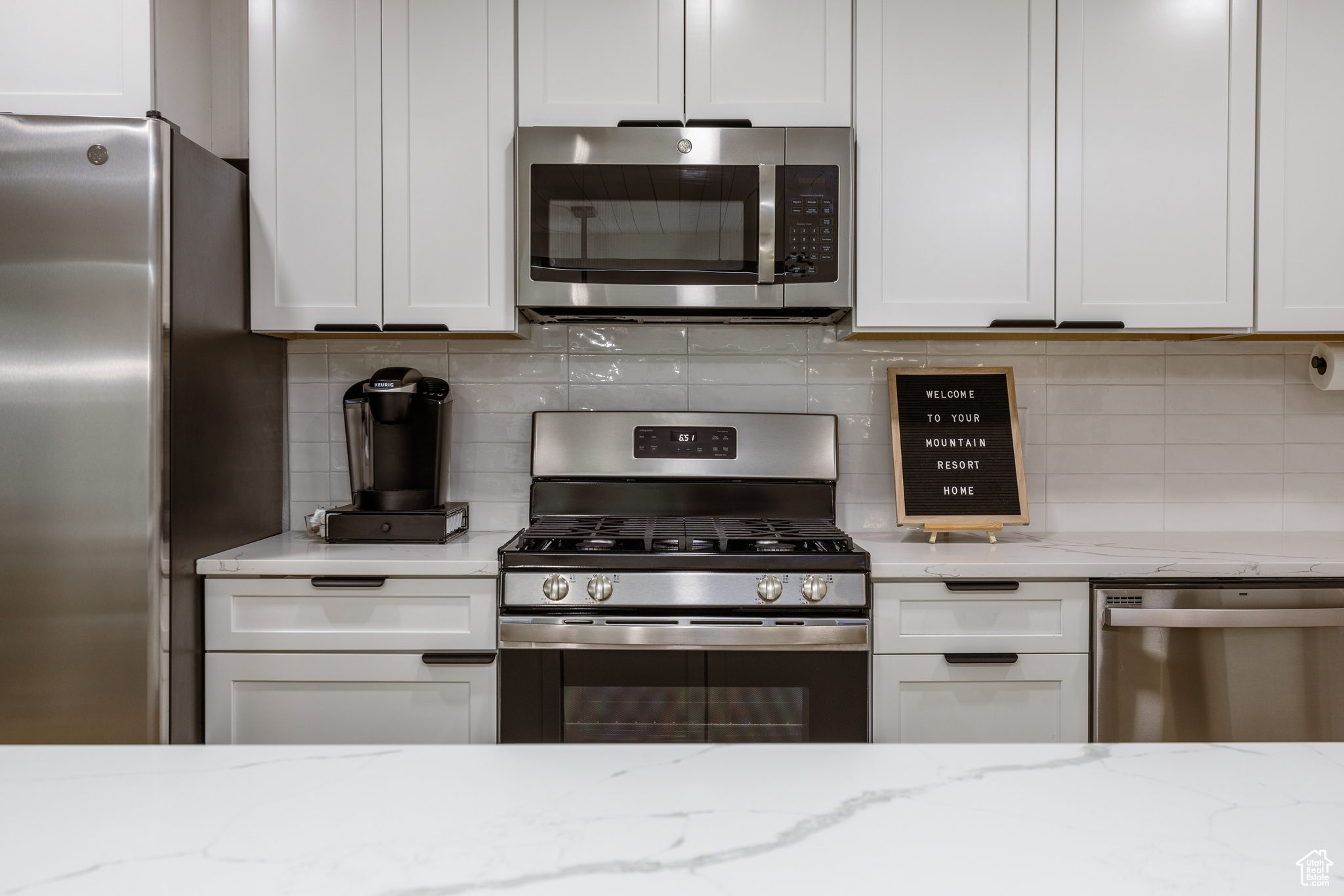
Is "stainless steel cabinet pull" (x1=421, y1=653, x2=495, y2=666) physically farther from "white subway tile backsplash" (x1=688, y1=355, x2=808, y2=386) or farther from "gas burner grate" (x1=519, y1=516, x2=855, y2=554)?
"white subway tile backsplash" (x1=688, y1=355, x2=808, y2=386)

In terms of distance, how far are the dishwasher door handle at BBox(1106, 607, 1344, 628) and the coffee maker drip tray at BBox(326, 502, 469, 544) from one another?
166 cm

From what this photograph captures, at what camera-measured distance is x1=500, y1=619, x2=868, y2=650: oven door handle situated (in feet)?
5.78

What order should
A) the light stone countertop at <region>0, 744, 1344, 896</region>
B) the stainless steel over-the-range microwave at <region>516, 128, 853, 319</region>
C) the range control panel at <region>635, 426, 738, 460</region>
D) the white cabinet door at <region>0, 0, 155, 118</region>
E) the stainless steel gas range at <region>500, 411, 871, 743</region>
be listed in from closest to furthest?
1. the light stone countertop at <region>0, 744, 1344, 896</region>
2. the stainless steel gas range at <region>500, 411, 871, 743</region>
3. the white cabinet door at <region>0, 0, 155, 118</region>
4. the stainless steel over-the-range microwave at <region>516, 128, 853, 319</region>
5. the range control panel at <region>635, 426, 738, 460</region>

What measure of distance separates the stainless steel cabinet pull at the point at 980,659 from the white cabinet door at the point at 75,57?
7.60ft

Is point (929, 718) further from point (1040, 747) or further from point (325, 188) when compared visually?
point (325, 188)

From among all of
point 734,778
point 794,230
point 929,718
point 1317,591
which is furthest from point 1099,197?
point 734,778

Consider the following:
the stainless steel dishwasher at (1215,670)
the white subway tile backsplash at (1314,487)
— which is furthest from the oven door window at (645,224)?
the white subway tile backsplash at (1314,487)

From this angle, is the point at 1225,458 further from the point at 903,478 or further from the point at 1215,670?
the point at 903,478

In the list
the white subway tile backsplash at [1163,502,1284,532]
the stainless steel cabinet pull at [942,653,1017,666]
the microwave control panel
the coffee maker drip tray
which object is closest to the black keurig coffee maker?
the coffee maker drip tray

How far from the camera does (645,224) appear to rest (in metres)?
2.03

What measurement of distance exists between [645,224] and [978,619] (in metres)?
1.26

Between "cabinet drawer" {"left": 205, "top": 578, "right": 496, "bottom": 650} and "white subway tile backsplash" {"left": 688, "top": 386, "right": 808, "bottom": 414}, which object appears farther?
"white subway tile backsplash" {"left": 688, "top": 386, "right": 808, "bottom": 414}

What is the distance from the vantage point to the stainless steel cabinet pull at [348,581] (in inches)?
71.6

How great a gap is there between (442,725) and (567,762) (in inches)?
48.7
